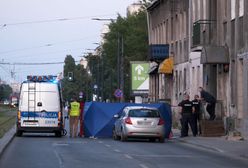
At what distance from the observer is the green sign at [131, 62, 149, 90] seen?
62.9 metres

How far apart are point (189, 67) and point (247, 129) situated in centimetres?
1635

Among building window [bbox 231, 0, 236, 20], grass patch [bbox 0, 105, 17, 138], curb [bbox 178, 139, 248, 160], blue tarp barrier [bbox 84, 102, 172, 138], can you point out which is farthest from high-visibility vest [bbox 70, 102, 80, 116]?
Answer: building window [bbox 231, 0, 236, 20]

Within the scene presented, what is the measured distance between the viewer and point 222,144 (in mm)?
29719

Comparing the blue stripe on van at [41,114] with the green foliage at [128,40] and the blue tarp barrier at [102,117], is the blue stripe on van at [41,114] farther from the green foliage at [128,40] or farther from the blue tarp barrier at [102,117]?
the green foliage at [128,40]

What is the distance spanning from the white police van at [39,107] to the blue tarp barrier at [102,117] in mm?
1636

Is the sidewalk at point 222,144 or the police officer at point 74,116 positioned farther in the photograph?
the police officer at point 74,116

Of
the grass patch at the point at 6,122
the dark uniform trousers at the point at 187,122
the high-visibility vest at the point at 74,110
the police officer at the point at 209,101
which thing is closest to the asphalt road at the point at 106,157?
the dark uniform trousers at the point at 187,122

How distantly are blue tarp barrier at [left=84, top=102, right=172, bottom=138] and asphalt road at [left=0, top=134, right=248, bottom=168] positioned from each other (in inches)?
279

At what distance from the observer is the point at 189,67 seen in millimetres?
48094

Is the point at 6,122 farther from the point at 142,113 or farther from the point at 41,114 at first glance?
the point at 142,113

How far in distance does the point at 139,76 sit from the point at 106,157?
40.6m

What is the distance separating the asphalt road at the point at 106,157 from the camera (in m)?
20.3

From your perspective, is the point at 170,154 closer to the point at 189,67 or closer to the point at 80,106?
the point at 80,106

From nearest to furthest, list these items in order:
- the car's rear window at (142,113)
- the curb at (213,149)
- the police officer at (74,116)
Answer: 1. the curb at (213,149)
2. the car's rear window at (142,113)
3. the police officer at (74,116)
